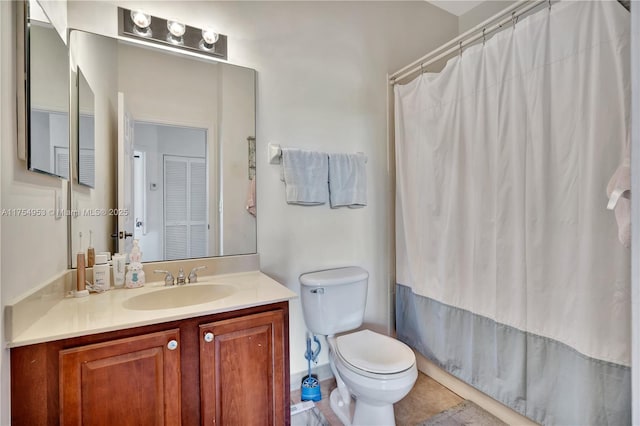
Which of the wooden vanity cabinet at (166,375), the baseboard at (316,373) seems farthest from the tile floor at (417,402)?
the wooden vanity cabinet at (166,375)

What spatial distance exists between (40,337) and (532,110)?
2.04 meters

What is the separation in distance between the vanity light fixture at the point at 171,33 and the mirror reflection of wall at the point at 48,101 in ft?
1.17

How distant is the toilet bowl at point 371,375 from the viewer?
4.58 ft

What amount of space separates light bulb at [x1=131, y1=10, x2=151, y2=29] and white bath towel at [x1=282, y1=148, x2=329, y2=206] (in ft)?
2.93

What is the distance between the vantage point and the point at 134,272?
1.42 metres

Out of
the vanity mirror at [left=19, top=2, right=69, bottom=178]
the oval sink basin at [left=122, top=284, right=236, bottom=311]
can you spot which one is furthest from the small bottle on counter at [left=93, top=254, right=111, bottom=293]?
the vanity mirror at [left=19, top=2, right=69, bottom=178]

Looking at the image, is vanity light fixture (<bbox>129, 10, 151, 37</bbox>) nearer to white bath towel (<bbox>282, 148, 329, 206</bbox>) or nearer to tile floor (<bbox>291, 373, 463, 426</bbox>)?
white bath towel (<bbox>282, 148, 329, 206</bbox>)

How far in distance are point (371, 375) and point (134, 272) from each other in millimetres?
1181

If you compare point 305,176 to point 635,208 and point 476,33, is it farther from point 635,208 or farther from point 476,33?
point 476,33

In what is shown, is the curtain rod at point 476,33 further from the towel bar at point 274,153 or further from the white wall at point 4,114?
the white wall at point 4,114

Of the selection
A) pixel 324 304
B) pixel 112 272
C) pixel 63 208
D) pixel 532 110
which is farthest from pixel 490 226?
pixel 63 208

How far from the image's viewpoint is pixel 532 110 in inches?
56.1

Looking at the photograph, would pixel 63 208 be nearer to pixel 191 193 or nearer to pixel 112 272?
pixel 112 272

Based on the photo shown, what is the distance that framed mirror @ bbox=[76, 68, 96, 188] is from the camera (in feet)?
4.49
